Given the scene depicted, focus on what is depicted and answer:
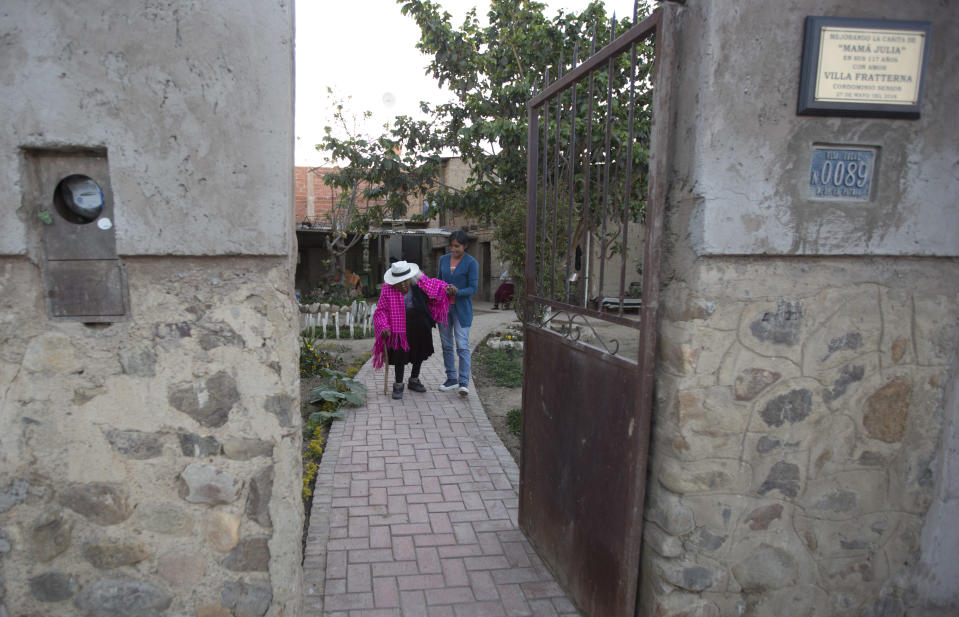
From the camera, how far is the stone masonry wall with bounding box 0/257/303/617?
1984 mm

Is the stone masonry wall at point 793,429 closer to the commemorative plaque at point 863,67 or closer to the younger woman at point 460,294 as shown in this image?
the commemorative plaque at point 863,67

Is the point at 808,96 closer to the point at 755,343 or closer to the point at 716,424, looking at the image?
the point at 755,343

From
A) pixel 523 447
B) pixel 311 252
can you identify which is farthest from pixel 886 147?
pixel 311 252

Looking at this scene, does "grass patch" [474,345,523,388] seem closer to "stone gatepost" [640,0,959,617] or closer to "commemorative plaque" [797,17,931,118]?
"stone gatepost" [640,0,959,617]

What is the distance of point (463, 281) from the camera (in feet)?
19.8

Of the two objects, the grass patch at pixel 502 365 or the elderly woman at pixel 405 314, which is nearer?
the elderly woman at pixel 405 314

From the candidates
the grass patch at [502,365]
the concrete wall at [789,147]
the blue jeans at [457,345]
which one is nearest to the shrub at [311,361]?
the blue jeans at [457,345]

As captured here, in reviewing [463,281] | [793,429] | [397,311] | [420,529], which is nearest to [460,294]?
[463,281]

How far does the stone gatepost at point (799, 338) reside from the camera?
6.74ft

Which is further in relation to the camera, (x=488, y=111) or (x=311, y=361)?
(x=488, y=111)

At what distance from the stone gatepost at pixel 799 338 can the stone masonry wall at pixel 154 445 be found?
4.87 feet

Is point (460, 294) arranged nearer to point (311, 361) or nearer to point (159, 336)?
point (311, 361)

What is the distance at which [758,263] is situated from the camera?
2139 millimetres

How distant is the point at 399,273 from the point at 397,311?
1.29 feet
